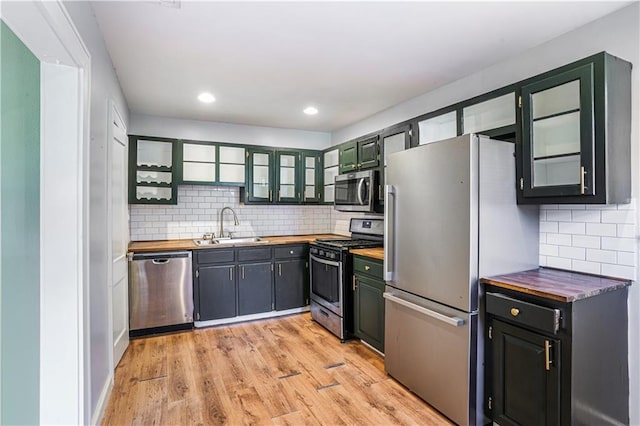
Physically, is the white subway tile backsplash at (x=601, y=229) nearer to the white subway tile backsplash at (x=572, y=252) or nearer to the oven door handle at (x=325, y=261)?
the white subway tile backsplash at (x=572, y=252)

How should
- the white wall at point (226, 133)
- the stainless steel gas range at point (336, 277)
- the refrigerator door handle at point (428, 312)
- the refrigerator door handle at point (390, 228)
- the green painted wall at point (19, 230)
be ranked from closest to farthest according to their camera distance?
the green painted wall at point (19, 230) → the refrigerator door handle at point (428, 312) → the refrigerator door handle at point (390, 228) → the stainless steel gas range at point (336, 277) → the white wall at point (226, 133)

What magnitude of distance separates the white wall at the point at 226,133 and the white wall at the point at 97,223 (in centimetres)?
159

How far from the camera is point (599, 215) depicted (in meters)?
2.05

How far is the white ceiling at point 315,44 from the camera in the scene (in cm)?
191

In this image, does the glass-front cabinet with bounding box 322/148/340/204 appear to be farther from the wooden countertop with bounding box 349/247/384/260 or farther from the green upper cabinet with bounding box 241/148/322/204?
the wooden countertop with bounding box 349/247/384/260

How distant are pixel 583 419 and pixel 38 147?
9.81 ft

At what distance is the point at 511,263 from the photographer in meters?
2.21

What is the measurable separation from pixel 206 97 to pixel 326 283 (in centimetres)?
230

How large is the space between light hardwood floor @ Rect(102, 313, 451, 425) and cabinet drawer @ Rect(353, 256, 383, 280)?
2.44 ft

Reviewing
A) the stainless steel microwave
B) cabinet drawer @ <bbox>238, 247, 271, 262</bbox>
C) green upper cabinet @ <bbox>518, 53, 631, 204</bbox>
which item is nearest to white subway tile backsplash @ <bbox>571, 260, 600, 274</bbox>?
green upper cabinet @ <bbox>518, 53, 631, 204</bbox>

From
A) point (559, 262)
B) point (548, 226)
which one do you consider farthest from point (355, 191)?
point (559, 262)

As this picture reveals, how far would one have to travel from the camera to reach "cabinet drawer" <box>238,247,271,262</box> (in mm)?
3971

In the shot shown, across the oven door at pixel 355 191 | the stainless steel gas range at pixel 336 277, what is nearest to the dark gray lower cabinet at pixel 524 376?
the stainless steel gas range at pixel 336 277

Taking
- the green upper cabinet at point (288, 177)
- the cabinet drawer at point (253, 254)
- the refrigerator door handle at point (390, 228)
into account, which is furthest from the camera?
the green upper cabinet at point (288, 177)
